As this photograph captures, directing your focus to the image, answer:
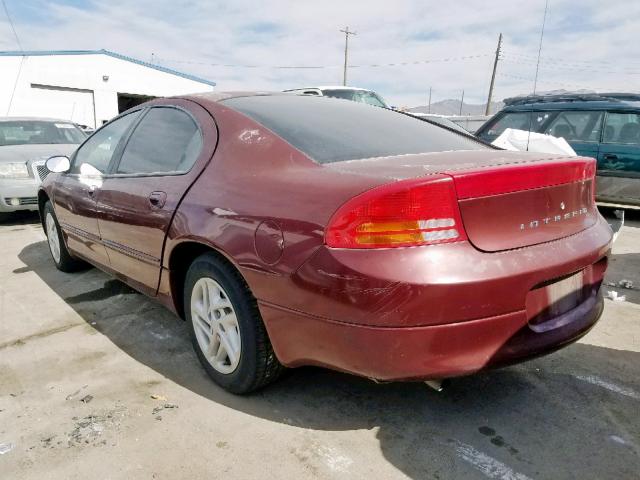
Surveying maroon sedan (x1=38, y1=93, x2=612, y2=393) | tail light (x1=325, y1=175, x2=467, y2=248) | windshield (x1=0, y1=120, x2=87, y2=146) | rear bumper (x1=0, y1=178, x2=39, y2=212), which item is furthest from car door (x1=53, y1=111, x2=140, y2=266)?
windshield (x1=0, y1=120, x2=87, y2=146)

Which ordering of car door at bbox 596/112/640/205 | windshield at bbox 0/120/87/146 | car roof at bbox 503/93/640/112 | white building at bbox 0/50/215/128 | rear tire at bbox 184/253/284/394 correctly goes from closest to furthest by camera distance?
1. rear tire at bbox 184/253/284/394
2. car door at bbox 596/112/640/205
3. car roof at bbox 503/93/640/112
4. windshield at bbox 0/120/87/146
5. white building at bbox 0/50/215/128

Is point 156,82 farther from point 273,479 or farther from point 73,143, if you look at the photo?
point 273,479

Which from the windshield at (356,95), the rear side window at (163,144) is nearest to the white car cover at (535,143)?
the rear side window at (163,144)

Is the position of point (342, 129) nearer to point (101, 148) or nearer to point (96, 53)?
point (101, 148)

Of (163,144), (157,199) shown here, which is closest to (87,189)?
(163,144)

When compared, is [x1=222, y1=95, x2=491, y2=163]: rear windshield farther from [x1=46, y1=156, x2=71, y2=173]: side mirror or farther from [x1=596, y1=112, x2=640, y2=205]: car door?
[x1=596, y1=112, x2=640, y2=205]: car door

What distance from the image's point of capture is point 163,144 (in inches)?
111

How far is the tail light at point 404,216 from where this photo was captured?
66.5 inches

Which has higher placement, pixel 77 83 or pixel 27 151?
pixel 77 83

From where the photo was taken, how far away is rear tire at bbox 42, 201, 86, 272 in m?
4.24

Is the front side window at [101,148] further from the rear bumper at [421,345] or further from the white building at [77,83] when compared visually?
the white building at [77,83]

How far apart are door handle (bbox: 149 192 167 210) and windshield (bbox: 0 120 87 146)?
Result: 20.0 ft

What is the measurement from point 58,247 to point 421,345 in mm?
3716

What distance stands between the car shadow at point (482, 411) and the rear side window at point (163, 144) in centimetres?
105
